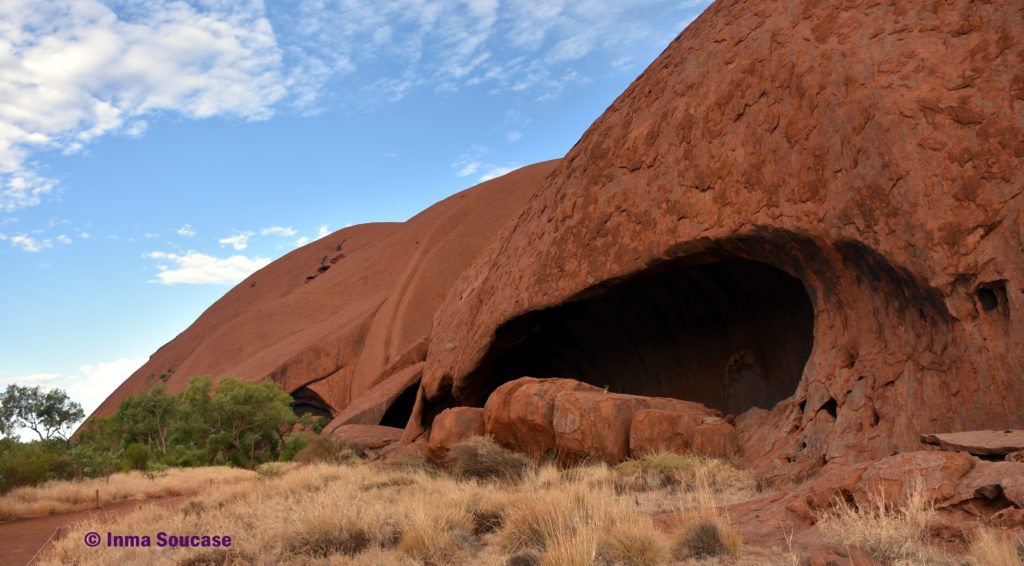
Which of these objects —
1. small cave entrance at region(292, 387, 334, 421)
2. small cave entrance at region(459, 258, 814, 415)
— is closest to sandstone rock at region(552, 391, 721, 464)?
small cave entrance at region(459, 258, 814, 415)

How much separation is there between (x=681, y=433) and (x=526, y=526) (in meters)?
5.19

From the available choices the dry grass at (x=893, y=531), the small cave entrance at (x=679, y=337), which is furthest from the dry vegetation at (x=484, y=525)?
the small cave entrance at (x=679, y=337)

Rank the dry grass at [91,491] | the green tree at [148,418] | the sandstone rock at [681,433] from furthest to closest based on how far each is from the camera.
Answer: the green tree at [148,418] < the dry grass at [91,491] < the sandstone rock at [681,433]

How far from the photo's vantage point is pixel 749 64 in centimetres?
1094

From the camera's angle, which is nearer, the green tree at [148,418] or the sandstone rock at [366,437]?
the sandstone rock at [366,437]

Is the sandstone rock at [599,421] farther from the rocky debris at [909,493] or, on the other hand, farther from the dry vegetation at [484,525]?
the rocky debris at [909,493]

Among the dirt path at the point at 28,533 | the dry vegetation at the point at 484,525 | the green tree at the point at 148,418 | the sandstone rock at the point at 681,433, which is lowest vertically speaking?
the sandstone rock at the point at 681,433

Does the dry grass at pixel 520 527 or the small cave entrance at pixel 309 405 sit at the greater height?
the small cave entrance at pixel 309 405

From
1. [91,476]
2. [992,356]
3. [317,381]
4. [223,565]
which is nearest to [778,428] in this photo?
[992,356]

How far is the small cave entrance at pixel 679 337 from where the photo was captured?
1323 cm

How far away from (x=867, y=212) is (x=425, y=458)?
33.4 feet

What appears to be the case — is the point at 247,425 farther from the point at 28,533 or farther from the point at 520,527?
the point at 520,527

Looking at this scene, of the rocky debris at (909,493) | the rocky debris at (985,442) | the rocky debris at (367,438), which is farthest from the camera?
the rocky debris at (367,438)

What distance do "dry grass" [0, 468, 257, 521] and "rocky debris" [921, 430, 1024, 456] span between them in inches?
580
